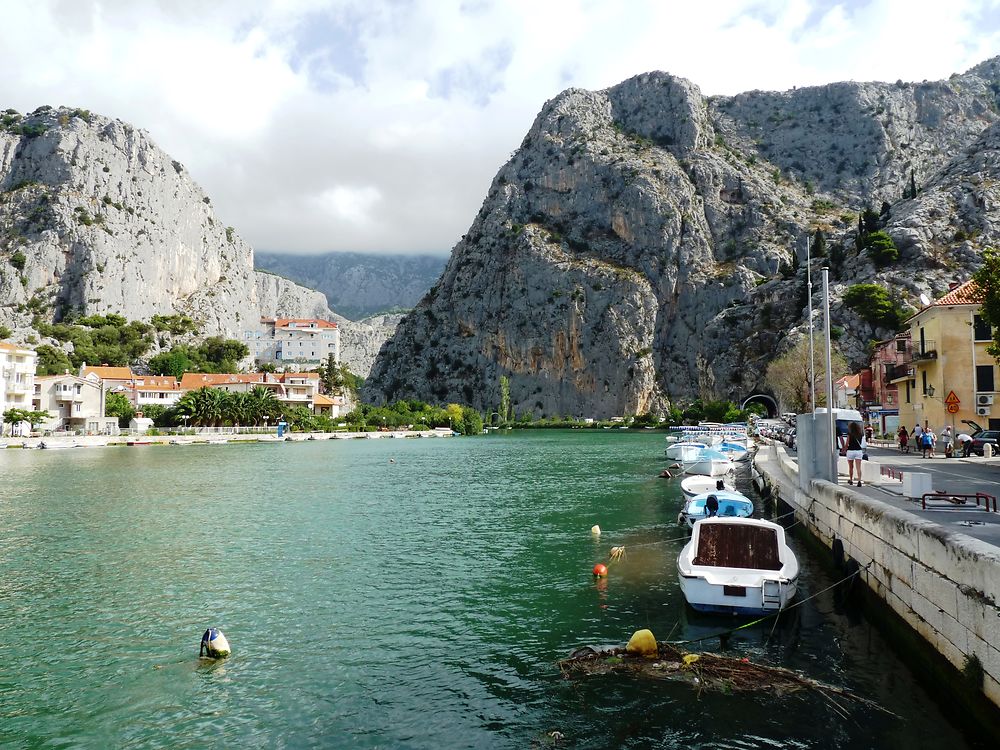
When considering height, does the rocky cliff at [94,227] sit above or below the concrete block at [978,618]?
above

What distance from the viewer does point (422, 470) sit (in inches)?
2195

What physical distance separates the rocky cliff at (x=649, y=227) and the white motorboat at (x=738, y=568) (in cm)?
11648

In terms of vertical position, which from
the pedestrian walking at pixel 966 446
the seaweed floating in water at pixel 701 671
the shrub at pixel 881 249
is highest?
the shrub at pixel 881 249

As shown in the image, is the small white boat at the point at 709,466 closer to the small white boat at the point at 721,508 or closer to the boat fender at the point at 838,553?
the small white boat at the point at 721,508

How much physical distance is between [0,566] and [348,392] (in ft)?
485

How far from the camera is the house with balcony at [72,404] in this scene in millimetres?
99500

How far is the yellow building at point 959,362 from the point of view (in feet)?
131

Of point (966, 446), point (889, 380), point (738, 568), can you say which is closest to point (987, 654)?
point (738, 568)

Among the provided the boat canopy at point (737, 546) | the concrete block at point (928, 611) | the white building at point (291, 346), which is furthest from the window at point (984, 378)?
the white building at point (291, 346)

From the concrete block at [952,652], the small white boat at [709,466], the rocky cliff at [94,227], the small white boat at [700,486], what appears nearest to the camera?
the concrete block at [952,652]

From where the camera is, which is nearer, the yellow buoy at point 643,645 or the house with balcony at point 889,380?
the yellow buoy at point 643,645

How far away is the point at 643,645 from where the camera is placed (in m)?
12.7

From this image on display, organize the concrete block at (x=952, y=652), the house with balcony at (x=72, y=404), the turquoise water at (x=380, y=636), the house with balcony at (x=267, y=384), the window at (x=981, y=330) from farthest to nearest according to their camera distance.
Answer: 1. the house with balcony at (x=267, y=384)
2. the house with balcony at (x=72, y=404)
3. the window at (x=981, y=330)
4. the turquoise water at (x=380, y=636)
5. the concrete block at (x=952, y=652)

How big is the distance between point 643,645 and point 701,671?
46.8 inches
